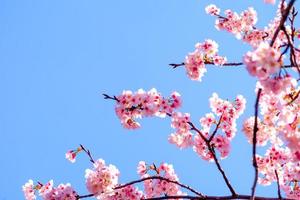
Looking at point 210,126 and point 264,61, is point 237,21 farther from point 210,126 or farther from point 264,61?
point 264,61

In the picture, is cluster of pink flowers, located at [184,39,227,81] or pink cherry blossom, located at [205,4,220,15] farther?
pink cherry blossom, located at [205,4,220,15]

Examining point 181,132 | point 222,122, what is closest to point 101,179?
point 181,132

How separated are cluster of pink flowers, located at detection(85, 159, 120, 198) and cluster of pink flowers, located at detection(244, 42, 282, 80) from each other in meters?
3.86

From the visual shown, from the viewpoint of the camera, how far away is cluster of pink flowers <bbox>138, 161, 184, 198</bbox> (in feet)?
30.8

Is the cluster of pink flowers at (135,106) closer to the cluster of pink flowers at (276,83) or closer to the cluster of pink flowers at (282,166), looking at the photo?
the cluster of pink flowers at (282,166)

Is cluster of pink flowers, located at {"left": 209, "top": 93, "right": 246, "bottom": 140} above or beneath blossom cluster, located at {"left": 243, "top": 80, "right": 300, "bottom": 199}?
above

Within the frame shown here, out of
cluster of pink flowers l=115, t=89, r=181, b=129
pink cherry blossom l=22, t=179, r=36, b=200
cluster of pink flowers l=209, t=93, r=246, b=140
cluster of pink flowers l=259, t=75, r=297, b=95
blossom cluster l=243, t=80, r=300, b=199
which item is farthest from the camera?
pink cherry blossom l=22, t=179, r=36, b=200

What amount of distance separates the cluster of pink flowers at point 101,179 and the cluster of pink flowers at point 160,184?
157 cm

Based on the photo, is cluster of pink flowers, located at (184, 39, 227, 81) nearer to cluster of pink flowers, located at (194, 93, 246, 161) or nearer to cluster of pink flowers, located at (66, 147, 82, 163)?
cluster of pink flowers, located at (194, 93, 246, 161)

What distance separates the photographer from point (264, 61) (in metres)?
5.04

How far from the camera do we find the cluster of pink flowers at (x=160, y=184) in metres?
9.39

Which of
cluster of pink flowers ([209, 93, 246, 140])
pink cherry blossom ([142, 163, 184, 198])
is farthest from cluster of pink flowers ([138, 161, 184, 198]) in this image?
cluster of pink flowers ([209, 93, 246, 140])

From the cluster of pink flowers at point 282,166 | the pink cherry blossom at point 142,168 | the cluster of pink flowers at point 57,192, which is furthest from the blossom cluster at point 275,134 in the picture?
the cluster of pink flowers at point 57,192

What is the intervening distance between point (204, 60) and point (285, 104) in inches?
100
